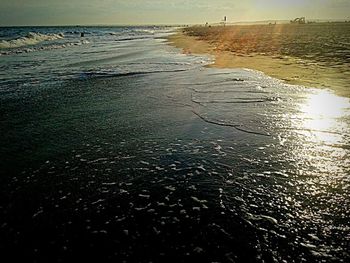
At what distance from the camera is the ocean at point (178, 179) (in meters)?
3.81

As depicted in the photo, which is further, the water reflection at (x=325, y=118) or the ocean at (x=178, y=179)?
the water reflection at (x=325, y=118)

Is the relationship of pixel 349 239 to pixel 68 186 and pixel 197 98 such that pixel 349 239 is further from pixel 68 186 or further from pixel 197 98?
pixel 197 98

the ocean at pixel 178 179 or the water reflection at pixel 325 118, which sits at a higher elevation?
the water reflection at pixel 325 118

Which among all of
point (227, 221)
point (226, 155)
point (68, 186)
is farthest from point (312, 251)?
point (68, 186)

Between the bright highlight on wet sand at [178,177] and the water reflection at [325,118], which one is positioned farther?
the water reflection at [325,118]

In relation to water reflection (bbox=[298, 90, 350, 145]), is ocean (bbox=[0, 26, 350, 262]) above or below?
below

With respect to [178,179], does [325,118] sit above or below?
above

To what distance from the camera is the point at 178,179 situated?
5500mm

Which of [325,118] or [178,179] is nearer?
[178,179]

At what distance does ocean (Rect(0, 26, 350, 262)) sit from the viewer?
3814 mm

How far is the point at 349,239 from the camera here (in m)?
3.76

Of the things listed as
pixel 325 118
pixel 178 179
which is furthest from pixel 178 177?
pixel 325 118

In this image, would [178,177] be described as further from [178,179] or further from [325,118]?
[325,118]

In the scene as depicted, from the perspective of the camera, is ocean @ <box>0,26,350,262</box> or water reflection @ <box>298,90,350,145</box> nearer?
ocean @ <box>0,26,350,262</box>
